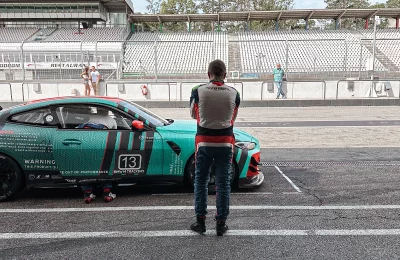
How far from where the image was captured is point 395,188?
5.25 meters

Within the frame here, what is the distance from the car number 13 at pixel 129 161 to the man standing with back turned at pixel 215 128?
4.26 feet

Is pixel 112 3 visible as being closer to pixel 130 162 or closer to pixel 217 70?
pixel 130 162

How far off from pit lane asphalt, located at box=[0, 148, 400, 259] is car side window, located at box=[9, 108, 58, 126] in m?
1.03

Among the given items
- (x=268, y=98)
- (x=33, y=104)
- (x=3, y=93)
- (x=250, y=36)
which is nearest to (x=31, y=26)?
(x=250, y=36)

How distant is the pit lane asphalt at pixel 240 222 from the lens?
11.3ft

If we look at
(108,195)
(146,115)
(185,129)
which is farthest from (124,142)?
(185,129)

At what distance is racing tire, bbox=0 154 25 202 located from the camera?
4.67 meters

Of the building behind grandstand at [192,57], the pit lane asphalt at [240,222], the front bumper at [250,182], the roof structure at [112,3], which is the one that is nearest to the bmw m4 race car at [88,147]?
the front bumper at [250,182]

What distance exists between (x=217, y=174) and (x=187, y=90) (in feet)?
46.7

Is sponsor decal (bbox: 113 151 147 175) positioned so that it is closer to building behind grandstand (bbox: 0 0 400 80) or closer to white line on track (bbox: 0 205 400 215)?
white line on track (bbox: 0 205 400 215)

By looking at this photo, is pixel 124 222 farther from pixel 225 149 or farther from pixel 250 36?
pixel 250 36

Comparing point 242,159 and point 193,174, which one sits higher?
point 242,159

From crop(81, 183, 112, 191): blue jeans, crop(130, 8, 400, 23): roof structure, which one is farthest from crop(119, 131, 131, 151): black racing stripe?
crop(130, 8, 400, 23): roof structure

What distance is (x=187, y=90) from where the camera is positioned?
17.7 meters
